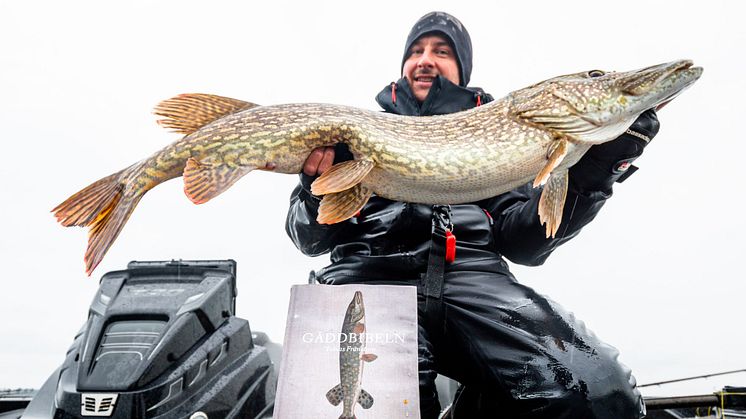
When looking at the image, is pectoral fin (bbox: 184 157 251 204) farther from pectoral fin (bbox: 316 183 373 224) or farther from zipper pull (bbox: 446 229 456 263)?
zipper pull (bbox: 446 229 456 263)

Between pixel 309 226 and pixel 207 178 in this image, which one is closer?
pixel 207 178

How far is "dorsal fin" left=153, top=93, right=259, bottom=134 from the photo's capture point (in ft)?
7.09

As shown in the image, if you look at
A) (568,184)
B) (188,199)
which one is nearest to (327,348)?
(188,199)

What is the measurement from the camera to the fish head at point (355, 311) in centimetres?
170

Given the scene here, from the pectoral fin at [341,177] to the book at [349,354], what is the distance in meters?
0.43

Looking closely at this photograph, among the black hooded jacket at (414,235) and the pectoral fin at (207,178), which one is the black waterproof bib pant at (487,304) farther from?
the pectoral fin at (207,178)

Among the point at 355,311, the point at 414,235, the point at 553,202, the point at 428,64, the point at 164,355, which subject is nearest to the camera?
the point at 355,311

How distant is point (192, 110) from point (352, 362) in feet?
4.12

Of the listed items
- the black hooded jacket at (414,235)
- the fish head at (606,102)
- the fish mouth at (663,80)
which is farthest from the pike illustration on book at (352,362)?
→ the fish mouth at (663,80)

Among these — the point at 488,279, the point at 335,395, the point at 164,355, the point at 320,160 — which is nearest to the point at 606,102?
the point at 488,279

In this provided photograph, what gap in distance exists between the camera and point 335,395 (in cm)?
156

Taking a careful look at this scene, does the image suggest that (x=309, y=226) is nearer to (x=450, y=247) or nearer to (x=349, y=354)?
(x=450, y=247)

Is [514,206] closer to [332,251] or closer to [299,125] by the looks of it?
[332,251]

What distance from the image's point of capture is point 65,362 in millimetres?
2113
